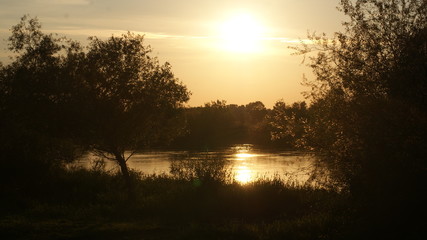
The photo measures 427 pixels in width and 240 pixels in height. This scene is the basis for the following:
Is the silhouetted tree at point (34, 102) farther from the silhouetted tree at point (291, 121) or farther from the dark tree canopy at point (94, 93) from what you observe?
the silhouetted tree at point (291, 121)

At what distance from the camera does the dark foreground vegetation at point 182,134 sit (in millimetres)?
14312

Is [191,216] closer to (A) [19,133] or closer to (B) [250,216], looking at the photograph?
(B) [250,216]

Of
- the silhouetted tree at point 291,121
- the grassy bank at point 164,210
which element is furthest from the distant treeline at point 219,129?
the silhouetted tree at point 291,121

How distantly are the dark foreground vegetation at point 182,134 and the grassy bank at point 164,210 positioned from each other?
7cm

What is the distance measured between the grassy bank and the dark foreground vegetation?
0.07 metres

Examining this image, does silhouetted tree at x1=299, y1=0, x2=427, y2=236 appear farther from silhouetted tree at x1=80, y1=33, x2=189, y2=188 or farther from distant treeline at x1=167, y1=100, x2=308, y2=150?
distant treeline at x1=167, y1=100, x2=308, y2=150

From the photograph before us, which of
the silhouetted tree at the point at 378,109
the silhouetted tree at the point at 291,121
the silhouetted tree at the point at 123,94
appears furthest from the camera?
the silhouetted tree at the point at 123,94

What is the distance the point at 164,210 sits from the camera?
2186cm

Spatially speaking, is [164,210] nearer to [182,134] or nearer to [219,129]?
[182,134]

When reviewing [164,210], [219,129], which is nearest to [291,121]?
[164,210]

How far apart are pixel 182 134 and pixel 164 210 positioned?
189 inches

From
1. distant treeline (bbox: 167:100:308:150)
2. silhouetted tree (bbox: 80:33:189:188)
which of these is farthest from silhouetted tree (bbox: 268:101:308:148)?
distant treeline (bbox: 167:100:308:150)

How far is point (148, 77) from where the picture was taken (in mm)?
23703

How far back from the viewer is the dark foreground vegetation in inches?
563
